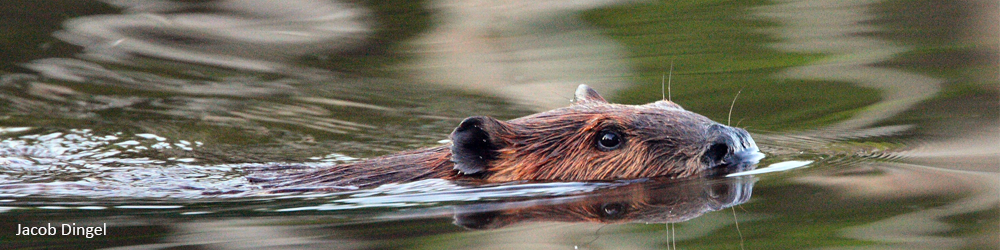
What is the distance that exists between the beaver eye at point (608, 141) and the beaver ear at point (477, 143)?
1.32ft

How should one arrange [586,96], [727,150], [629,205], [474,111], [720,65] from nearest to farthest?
[629,205]
[727,150]
[586,96]
[474,111]
[720,65]

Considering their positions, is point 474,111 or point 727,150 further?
point 474,111

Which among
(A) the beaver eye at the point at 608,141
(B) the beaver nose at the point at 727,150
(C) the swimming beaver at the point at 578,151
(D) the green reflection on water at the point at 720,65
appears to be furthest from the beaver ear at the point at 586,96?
(D) the green reflection on water at the point at 720,65

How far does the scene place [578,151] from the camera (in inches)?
191

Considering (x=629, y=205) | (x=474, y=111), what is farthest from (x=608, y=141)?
(x=474, y=111)

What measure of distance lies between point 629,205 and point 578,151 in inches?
28.0

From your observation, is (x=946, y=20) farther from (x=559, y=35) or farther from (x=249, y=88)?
(x=249, y=88)

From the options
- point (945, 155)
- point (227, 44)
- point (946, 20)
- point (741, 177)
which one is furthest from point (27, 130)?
point (946, 20)

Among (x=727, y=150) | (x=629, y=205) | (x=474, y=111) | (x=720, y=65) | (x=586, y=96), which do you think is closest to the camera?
(x=629, y=205)

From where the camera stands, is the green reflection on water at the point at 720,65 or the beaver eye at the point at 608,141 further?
the green reflection on water at the point at 720,65

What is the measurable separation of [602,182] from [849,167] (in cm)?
112

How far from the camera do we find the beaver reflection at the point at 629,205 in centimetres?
393

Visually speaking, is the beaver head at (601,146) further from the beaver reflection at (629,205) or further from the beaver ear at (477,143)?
the beaver reflection at (629,205)

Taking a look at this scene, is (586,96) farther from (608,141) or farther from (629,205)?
(629,205)
